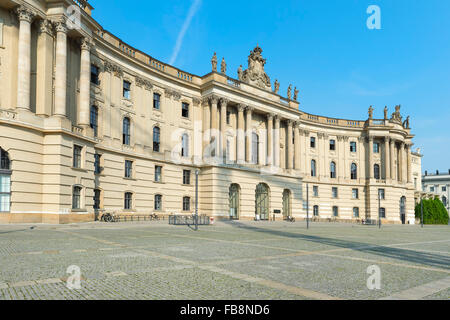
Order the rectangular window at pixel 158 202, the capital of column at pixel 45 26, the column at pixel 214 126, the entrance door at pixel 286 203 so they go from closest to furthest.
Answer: the capital of column at pixel 45 26
the rectangular window at pixel 158 202
the column at pixel 214 126
the entrance door at pixel 286 203

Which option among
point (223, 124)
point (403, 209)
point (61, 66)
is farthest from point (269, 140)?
point (403, 209)

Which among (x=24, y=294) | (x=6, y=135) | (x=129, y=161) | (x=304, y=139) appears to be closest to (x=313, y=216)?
(x=304, y=139)

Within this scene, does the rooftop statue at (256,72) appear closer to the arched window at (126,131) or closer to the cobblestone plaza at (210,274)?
the arched window at (126,131)

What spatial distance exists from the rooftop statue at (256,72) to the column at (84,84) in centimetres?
2219

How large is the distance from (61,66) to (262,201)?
2957cm

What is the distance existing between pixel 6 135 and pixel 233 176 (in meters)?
24.8

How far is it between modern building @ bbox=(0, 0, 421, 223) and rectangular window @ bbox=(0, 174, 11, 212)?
60 mm

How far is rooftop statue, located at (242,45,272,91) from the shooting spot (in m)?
47.8

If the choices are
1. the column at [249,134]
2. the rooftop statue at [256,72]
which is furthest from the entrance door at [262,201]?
the rooftop statue at [256,72]

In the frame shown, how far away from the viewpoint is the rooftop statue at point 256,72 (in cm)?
4784

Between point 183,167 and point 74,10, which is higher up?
point 74,10

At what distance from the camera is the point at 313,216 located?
5875 cm

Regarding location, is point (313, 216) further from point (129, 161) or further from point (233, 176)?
point (129, 161)

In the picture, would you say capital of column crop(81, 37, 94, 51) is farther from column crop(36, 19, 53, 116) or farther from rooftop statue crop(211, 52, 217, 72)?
rooftop statue crop(211, 52, 217, 72)
